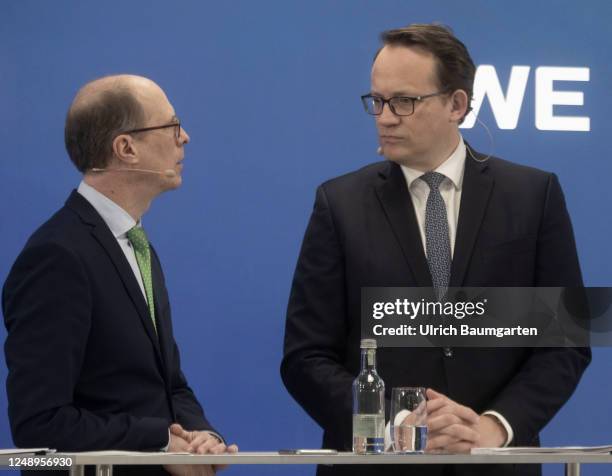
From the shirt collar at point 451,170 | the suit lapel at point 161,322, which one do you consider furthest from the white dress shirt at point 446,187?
the suit lapel at point 161,322

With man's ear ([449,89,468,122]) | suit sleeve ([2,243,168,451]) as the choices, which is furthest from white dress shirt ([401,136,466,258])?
suit sleeve ([2,243,168,451])

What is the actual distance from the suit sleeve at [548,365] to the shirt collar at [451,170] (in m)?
0.27

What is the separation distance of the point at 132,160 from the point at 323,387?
86 centimetres

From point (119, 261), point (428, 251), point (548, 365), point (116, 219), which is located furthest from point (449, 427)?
point (116, 219)

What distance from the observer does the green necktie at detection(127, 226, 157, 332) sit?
3.21 metres

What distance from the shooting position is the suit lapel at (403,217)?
3.28 m

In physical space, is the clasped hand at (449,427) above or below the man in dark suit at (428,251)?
below

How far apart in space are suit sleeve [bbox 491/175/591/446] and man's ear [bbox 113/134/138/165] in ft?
4.00

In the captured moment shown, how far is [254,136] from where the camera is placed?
189 inches

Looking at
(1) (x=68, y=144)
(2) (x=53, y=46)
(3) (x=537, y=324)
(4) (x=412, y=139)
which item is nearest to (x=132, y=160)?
(1) (x=68, y=144)

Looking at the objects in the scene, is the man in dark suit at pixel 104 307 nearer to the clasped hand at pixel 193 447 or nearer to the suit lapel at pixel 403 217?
the clasped hand at pixel 193 447

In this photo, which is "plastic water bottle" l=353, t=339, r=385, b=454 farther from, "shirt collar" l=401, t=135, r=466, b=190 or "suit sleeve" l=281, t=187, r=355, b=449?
"shirt collar" l=401, t=135, r=466, b=190

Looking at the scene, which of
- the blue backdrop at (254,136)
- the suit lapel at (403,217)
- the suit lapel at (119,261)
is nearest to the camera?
the suit lapel at (119,261)

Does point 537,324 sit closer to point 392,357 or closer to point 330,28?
point 392,357
